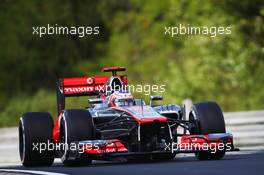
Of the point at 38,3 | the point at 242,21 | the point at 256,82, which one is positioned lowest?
Result: the point at 256,82

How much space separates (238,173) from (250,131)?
754 cm

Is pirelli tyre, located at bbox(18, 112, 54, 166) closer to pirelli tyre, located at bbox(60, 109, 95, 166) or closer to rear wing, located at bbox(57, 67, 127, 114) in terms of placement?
pirelli tyre, located at bbox(60, 109, 95, 166)

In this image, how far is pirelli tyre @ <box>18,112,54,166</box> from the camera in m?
15.3

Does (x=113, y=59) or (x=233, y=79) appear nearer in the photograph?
(x=233, y=79)

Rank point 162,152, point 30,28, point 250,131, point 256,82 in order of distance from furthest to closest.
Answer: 1. point 30,28
2. point 256,82
3. point 250,131
4. point 162,152

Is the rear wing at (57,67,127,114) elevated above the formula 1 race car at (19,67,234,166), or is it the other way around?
the rear wing at (57,67,127,114)

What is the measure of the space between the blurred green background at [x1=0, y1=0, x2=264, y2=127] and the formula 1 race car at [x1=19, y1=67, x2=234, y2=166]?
13.2 m

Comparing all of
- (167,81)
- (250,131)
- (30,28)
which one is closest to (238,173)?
(250,131)

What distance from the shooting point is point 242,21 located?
3581 cm

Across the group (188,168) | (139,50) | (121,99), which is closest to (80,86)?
(121,99)

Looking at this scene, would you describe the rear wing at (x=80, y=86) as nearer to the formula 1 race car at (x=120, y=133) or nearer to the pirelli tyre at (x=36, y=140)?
the formula 1 race car at (x=120, y=133)

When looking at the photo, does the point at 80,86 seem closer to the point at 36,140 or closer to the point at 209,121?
the point at 36,140

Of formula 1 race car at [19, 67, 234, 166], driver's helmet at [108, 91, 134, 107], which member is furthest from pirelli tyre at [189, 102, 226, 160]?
driver's helmet at [108, 91, 134, 107]

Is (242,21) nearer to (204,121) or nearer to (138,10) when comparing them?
(138,10)
